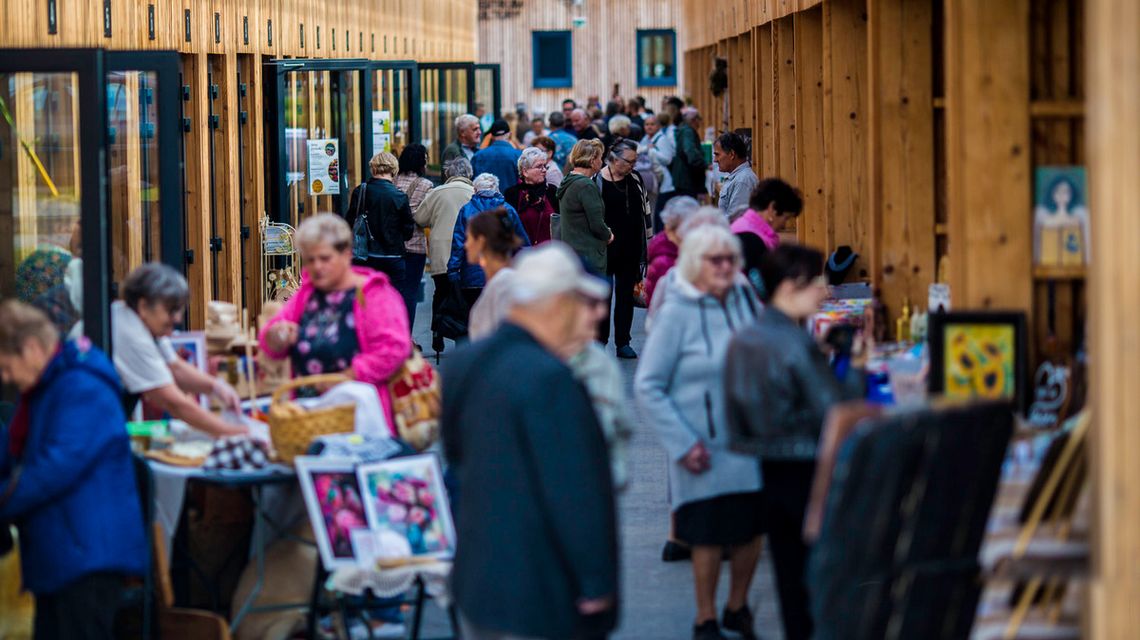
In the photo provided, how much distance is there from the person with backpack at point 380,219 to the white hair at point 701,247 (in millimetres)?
6853

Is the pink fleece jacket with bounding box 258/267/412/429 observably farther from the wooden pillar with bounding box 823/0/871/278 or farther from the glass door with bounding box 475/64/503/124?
the glass door with bounding box 475/64/503/124

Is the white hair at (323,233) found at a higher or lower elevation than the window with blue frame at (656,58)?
lower

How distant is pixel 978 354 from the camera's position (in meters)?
6.23

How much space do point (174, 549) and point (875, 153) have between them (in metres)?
3.77

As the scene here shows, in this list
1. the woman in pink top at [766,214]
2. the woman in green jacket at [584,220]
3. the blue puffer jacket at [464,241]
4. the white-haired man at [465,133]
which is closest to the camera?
the woman in pink top at [766,214]

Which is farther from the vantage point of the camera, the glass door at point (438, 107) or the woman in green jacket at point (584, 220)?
the glass door at point (438, 107)

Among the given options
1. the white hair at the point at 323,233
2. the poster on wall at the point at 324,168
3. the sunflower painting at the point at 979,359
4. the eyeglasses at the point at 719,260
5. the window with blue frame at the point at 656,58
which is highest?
the window with blue frame at the point at 656,58

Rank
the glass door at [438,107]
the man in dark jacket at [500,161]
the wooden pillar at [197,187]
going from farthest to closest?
the glass door at [438,107]
the man in dark jacket at [500,161]
the wooden pillar at [197,187]

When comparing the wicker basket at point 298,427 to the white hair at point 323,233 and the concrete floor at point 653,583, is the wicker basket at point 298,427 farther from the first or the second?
the concrete floor at point 653,583

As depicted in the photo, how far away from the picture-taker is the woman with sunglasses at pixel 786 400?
5.46 metres

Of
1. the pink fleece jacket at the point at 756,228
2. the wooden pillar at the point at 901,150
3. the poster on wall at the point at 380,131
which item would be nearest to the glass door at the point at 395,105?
the poster on wall at the point at 380,131

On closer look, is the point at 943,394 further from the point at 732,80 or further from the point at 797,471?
the point at 732,80

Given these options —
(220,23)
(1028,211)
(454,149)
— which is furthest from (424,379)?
(454,149)

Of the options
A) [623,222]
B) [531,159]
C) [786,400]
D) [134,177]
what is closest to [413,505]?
[786,400]
